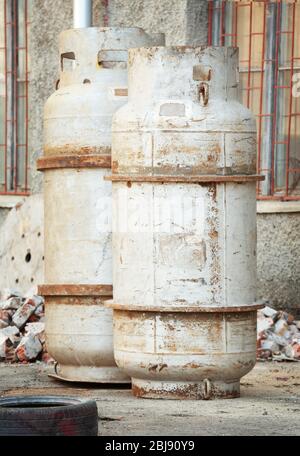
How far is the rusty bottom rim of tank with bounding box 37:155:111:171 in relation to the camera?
8.41 meters

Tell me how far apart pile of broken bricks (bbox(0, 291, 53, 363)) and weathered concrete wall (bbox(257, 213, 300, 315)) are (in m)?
1.92

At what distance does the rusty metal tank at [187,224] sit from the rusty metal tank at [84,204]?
0.57 m

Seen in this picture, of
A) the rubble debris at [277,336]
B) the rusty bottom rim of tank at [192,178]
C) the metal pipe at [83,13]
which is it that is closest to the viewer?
the rusty bottom rim of tank at [192,178]

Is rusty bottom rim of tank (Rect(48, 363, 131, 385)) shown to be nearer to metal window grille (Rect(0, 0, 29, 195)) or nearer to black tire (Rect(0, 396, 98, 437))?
black tire (Rect(0, 396, 98, 437))

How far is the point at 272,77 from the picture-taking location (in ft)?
38.3

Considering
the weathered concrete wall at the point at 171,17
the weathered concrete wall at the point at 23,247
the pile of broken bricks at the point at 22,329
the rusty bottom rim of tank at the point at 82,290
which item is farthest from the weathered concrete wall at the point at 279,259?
the rusty bottom rim of tank at the point at 82,290

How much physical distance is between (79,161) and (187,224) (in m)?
1.08

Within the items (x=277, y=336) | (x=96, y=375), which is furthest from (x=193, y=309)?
(x=277, y=336)

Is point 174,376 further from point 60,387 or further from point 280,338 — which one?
point 280,338

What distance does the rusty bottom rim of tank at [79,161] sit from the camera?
8414 millimetres

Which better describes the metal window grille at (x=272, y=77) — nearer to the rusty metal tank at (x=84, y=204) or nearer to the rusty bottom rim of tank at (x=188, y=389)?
the rusty metal tank at (x=84, y=204)

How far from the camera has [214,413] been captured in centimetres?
738

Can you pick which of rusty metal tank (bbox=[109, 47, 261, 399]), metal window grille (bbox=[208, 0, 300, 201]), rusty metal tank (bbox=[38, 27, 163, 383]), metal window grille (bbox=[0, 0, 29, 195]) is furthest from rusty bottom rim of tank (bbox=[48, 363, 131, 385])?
metal window grille (bbox=[0, 0, 29, 195])
